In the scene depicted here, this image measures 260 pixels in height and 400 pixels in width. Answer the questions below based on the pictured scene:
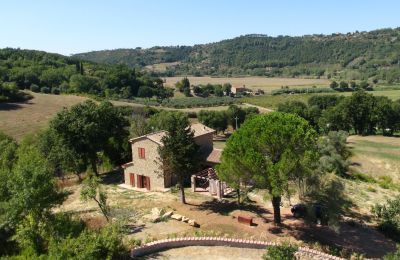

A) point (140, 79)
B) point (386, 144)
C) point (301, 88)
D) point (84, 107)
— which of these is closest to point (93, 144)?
point (84, 107)

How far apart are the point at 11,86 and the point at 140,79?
73.6m

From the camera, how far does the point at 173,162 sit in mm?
35750

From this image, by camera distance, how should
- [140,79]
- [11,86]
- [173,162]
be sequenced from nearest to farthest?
[173,162] < [11,86] < [140,79]

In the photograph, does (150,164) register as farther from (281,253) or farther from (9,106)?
(9,106)

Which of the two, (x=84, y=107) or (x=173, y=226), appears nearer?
(x=173, y=226)

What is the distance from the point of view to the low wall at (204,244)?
89.8ft

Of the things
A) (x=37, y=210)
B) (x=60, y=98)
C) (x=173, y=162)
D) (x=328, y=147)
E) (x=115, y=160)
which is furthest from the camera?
(x=60, y=98)

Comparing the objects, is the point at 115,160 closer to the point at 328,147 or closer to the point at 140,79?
the point at 328,147

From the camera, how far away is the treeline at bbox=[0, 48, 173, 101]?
142 meters

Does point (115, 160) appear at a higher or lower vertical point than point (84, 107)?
lower

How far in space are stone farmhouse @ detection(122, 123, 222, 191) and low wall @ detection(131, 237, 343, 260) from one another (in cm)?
1177

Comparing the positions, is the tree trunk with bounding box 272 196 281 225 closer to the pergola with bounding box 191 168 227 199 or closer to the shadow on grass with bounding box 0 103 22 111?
the pergola with bounding box 191 168 227 199

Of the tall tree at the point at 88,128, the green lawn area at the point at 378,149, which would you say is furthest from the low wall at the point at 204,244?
the green lawn area at the point at 378,149

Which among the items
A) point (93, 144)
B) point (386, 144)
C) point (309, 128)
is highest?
point (309, 128)
